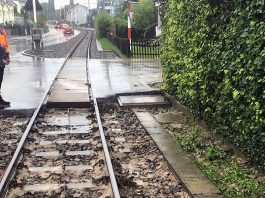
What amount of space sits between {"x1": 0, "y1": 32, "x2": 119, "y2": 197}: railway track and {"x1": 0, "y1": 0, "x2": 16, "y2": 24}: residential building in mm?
86158

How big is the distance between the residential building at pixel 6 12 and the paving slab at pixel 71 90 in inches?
3052

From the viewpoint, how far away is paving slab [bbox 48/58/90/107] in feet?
37.9

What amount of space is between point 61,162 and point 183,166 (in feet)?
6.19

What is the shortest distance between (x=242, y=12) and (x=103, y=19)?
54175 mm

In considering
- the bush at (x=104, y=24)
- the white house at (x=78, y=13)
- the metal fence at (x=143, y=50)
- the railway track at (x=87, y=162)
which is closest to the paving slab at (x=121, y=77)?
the metal fence at (x=143, y=50)

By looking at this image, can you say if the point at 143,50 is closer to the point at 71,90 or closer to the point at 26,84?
the point at 26,84

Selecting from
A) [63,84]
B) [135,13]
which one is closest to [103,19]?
[135,13]

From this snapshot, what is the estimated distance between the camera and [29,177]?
247 inches

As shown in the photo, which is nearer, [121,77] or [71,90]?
[71,90]

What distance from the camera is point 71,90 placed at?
1361cm

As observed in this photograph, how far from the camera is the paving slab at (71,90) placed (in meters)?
11.6

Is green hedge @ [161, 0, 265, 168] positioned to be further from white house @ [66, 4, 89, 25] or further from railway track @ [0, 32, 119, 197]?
white house @ [66, 4, 89, 25]

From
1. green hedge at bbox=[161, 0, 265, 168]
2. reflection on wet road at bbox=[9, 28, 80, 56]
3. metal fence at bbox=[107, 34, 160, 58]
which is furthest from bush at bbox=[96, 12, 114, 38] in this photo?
green hedge at bbox=[161, 0, 265, 168]

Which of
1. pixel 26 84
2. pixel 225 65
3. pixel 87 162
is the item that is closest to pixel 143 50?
pixel 26 84
